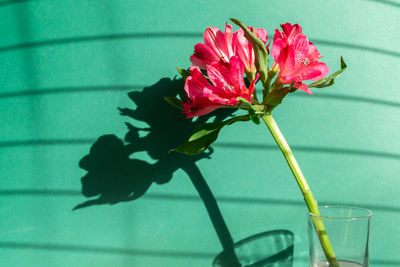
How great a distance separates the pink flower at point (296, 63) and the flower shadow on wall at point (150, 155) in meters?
0.24

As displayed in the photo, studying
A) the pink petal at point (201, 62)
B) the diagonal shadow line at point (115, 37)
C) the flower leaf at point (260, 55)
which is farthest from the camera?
the diagonal shadow line at point (115, 37)

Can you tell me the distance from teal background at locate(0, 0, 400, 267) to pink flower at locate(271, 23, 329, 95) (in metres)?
0.23

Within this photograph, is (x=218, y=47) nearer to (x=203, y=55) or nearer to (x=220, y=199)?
(x=203, y=55)

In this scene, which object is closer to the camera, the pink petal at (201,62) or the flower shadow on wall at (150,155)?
the pink petal at (201,62)

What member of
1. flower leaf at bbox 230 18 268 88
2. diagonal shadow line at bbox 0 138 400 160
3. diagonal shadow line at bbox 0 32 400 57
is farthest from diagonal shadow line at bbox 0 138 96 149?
flower leaf at bbox 230 18 268 88

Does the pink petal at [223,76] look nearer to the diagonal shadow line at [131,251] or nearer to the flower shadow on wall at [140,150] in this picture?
the flower shadow on wall at [140,150]

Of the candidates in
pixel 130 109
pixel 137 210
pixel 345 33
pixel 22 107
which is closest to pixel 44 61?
pixel 22 107

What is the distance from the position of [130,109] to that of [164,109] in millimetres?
80

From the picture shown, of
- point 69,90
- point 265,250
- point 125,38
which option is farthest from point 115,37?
point 265,250

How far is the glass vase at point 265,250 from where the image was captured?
0.87 metres

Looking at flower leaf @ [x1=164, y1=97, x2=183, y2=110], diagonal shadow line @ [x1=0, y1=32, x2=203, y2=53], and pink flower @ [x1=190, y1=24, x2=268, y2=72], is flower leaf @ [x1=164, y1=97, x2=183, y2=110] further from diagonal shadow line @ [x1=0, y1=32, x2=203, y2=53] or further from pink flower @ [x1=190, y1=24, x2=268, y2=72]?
diagonal shadow line @ [x1=0, y1=32, x2=203, y2=53]

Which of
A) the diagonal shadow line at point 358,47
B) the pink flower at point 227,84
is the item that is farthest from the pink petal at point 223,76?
the diagonal shadow line at point 358,47

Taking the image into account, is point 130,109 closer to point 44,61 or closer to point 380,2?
point 44,61

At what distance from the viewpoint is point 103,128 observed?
2.82 ft
